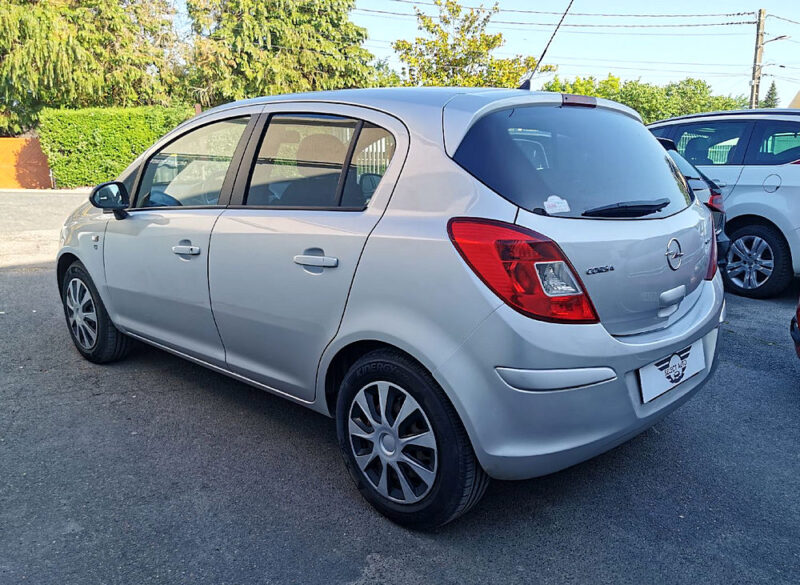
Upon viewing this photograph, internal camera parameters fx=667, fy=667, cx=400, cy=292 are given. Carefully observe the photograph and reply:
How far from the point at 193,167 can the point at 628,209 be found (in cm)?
241

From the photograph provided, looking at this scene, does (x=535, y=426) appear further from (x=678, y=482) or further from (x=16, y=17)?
(x=16, y=17)

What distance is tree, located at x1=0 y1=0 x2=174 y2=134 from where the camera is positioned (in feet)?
80.0

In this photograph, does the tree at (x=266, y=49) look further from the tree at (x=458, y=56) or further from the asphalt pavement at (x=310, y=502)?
the asphalt pavement at (x=310, y=502)

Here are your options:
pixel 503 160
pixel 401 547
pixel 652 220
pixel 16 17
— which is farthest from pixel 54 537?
pixel 16 17

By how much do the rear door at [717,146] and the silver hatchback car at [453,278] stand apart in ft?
14.0

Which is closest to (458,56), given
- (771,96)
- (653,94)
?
(653,94)

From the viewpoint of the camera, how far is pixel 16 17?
24000 millimetres

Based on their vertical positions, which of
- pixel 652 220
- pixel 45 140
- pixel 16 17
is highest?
pixel 16 17

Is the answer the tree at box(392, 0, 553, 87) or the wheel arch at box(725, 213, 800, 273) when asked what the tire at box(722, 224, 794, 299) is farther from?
the tree at box(392, 0, 553, 87)

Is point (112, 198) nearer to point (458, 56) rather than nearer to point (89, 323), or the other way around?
point (89, 323)

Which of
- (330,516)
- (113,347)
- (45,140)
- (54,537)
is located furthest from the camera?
(45,140)

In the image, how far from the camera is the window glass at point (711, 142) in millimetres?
6926

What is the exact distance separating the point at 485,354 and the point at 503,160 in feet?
2.32

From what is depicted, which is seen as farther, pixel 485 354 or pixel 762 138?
pixel 762 138
